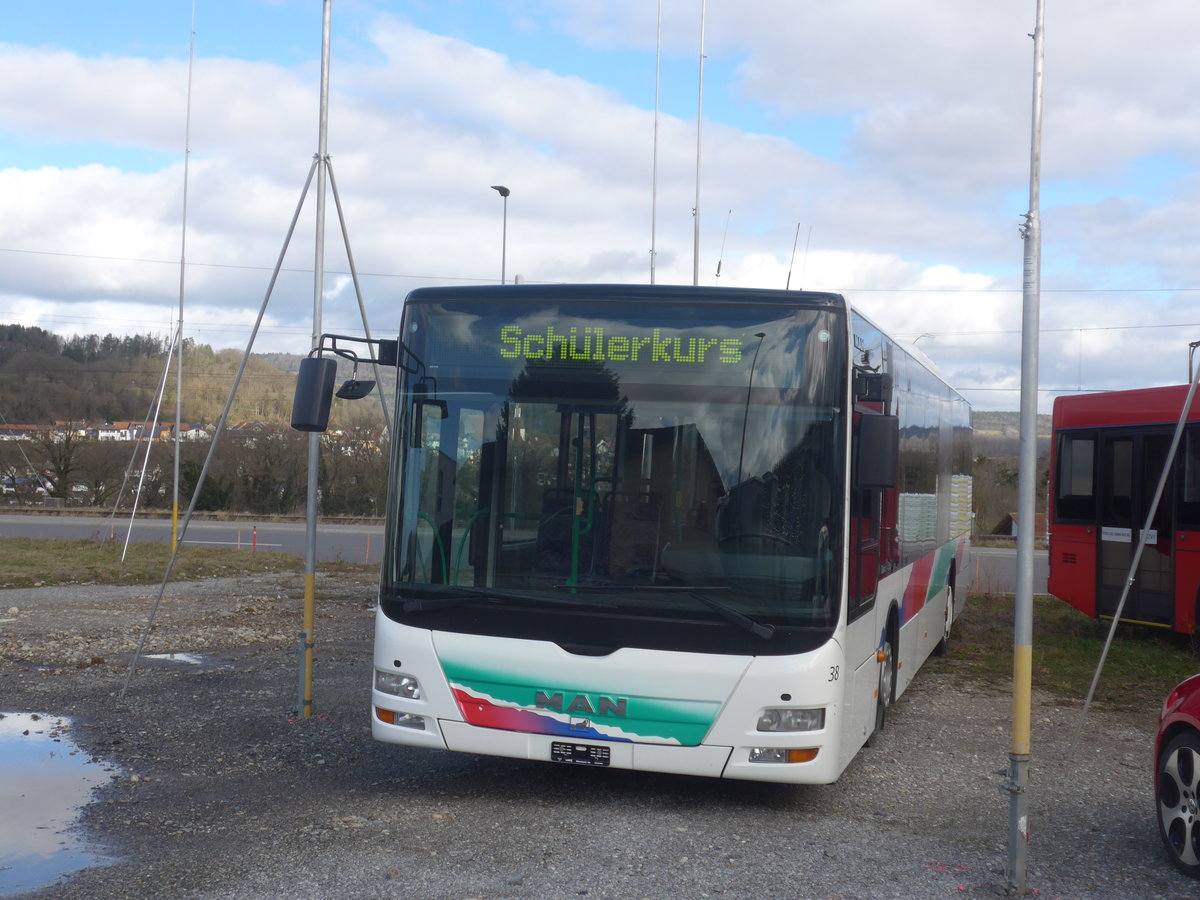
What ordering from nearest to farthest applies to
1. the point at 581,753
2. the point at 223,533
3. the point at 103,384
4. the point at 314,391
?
1. the point at 581,753
2. the point at 314,391
3. the point at 223,533
4. the point at 103,384

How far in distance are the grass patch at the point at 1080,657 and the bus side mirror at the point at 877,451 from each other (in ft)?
18.3

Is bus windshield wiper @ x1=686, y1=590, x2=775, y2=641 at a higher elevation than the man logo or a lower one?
higher

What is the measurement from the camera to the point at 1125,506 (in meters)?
14.2

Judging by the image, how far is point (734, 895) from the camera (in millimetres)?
5195

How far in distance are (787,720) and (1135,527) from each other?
9.50 m

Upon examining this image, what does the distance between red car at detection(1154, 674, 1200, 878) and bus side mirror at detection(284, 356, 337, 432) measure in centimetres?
480

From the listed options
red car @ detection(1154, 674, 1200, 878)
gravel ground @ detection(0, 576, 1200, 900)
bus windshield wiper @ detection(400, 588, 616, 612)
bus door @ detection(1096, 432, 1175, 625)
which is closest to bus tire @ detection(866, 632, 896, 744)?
gravel ground @ detection(0, 576, 1200, 900)

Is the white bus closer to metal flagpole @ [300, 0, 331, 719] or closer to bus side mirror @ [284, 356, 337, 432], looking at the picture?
bus side mirror @ [284, 356, 337, 432]

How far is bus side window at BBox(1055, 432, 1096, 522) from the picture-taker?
14664mm

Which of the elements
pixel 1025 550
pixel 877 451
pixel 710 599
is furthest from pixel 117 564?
pixel 1025 550

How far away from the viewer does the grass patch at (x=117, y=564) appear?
20.8 m

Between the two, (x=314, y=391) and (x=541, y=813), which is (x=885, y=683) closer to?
(x=541, y=813)

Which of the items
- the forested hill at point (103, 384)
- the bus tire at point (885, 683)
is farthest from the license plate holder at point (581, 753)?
the forested hill at point (103, 384)

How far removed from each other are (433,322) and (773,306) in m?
1.93
